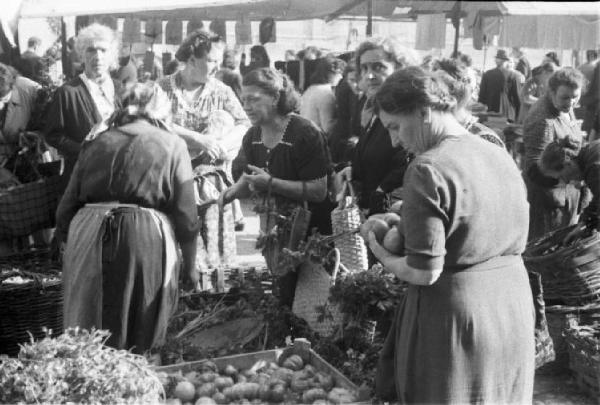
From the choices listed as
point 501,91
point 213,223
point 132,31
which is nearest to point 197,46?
point 213,223

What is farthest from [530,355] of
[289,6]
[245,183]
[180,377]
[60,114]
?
[289,6]

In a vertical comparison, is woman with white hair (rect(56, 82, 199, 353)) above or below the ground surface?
above

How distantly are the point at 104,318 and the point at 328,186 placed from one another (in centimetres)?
149

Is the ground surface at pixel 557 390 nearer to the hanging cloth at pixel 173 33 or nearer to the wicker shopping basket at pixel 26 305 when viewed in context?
the wicker shopping basket at pixel 26 305

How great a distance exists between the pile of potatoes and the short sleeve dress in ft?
2.19

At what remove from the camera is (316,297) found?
4047mm

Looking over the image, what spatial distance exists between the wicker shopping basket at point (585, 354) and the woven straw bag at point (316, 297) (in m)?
1.52

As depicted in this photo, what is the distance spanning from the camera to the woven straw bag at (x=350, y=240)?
413 centimetres

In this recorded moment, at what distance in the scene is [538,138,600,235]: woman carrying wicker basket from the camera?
15.2 ft

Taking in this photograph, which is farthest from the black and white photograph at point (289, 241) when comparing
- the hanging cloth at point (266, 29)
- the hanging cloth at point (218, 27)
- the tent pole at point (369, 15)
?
the hanging cloth at point (266, 29)

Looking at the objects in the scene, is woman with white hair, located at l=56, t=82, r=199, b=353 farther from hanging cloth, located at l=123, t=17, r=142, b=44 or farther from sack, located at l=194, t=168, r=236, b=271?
hanging cloth, located at l=123, t=17, r=142, b=44

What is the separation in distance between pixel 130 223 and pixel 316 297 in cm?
100

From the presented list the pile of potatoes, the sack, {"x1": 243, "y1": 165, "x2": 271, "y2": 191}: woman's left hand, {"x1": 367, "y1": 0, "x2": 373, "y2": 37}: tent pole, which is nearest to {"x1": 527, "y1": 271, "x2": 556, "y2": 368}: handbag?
the pile of potatoes

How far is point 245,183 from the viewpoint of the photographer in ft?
14.6
